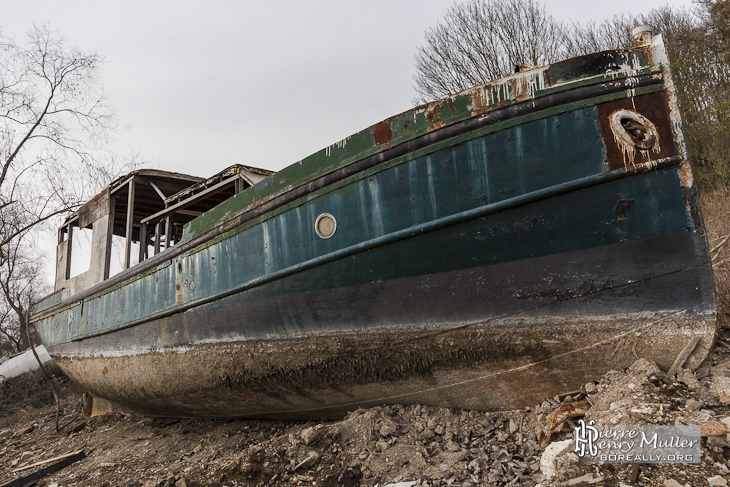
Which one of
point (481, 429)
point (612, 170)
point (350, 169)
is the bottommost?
point (481, 429)

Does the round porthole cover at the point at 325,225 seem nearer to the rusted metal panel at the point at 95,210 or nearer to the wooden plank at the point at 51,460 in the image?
the wooden plank at the point at 51,460

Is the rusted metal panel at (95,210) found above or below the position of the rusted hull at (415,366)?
above

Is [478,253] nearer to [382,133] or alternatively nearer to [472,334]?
[472,334]

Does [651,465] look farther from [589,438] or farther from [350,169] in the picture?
[350,169]

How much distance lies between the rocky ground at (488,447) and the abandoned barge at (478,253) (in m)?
0.16

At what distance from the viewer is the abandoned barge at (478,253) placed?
2.49 m

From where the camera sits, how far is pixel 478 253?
278cm

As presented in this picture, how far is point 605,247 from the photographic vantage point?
2.53m

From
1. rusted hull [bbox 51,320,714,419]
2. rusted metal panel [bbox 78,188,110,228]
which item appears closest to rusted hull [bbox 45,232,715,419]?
rusted hull [bbox 51,320,714,419]

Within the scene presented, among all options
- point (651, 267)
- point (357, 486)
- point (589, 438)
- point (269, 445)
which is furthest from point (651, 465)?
point (269, 445)

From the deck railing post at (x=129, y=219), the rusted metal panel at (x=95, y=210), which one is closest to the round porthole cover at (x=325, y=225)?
the deck railing post at (x=129, y=219)

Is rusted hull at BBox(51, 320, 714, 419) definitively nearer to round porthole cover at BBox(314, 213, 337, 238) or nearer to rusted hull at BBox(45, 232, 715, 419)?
rusted hull at BBox(45, 232, 715, 419)

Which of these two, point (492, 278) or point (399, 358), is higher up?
point (492, 278)

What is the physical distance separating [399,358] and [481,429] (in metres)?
0.67
